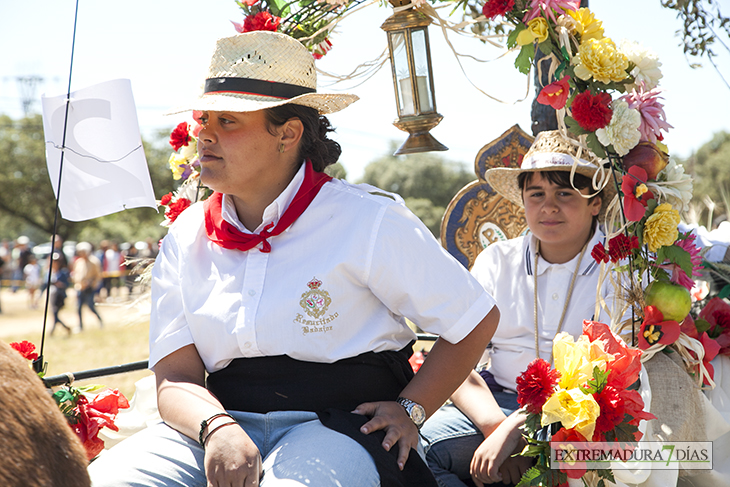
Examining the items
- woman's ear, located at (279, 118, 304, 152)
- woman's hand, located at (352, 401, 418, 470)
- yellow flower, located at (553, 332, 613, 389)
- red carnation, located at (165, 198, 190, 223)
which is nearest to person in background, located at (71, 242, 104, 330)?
red carnation, located at (165, 198, 190, 223)

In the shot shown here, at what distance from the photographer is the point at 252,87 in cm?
208

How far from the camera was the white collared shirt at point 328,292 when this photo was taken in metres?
1.93

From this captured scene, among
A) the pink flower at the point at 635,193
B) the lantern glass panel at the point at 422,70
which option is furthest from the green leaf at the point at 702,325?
the lantern glass panel at the point at 422,70

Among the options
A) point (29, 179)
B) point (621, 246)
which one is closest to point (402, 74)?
point (621, 246)

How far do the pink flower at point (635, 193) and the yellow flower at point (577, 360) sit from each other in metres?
0.47

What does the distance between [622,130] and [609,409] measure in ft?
3.06

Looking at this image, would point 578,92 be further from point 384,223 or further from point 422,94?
point 422,94

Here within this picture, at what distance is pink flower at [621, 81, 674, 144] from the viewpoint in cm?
221

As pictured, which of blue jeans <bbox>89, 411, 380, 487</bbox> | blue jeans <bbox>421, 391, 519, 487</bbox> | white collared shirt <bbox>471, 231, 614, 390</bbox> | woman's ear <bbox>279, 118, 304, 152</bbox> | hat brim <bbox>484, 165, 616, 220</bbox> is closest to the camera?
blue jeans <bbox>89, 411, 380, 487</bbox>

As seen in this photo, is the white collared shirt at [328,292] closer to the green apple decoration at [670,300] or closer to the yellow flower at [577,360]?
the yellow flower at [577,360]

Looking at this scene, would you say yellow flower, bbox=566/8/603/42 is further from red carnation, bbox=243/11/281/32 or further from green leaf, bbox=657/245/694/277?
red carnation, bbox=243/11/281/32

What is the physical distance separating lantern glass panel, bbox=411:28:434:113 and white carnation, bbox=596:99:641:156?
3.75ft

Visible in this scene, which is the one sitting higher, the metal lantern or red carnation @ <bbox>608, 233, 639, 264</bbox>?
the metal lantern

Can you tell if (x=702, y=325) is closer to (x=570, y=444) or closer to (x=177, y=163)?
Answer: (x=570, y=444)
